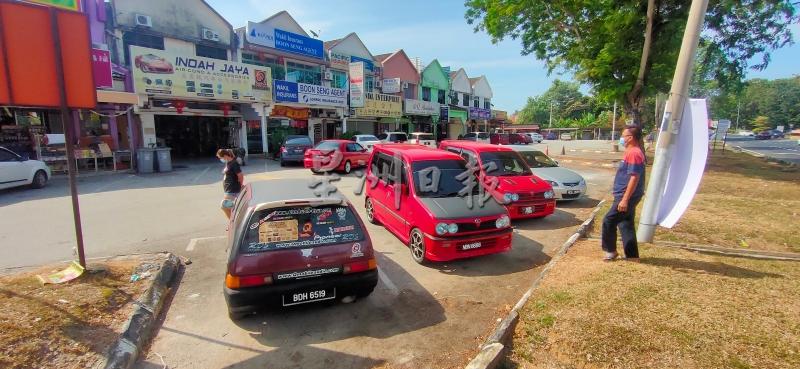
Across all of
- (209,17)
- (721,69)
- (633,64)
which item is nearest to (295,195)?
(633,64)

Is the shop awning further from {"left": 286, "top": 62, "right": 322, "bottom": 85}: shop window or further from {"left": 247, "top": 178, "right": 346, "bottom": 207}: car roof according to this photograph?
{"left": 247, "top": 178, "right": 346, "bottom": 207}: car roof

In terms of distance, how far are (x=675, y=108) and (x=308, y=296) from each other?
574cm

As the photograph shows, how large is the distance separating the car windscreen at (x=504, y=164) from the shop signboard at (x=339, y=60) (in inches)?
804

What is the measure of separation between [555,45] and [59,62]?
20.2 meters

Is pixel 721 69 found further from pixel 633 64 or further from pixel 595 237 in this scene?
pixel 595 237

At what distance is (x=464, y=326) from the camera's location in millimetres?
4070

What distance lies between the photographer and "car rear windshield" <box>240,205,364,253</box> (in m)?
3.79

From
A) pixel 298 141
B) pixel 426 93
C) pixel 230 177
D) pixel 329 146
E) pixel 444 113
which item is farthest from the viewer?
pixel 444 113

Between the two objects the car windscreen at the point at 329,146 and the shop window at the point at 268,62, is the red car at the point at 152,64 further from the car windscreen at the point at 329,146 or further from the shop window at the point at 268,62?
the car windscreen at the point at 329,146

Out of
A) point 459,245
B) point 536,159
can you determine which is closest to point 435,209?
point 459,245

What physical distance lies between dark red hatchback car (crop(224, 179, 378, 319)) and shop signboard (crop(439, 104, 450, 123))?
34493 millimetres

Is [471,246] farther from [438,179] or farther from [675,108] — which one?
[675,108]

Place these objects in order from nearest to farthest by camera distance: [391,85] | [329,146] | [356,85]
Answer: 1. [329,146]
2. [356,85]
3. [391,85]

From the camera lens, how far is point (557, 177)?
390 inches
